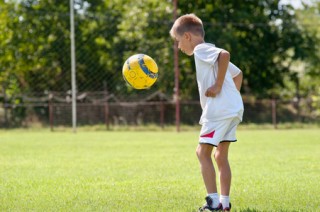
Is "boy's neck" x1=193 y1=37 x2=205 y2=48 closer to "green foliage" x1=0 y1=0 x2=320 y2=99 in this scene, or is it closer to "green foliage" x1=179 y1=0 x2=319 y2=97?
"green foliage" x1=0 y1=0 x2=320 y2=99

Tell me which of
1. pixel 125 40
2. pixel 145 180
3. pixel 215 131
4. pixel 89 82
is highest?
pixel 125 40

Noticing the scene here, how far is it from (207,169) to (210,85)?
27.4 inches

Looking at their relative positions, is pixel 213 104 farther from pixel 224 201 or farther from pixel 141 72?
pixel 141 72

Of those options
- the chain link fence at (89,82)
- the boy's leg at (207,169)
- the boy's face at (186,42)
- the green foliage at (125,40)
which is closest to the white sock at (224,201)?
the boy's leg at (207,169)

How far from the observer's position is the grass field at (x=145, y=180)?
5719 millimetres

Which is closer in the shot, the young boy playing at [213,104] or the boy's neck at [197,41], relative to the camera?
the young boy playing at [213,104]

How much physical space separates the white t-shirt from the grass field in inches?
32.1

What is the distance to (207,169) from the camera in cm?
531

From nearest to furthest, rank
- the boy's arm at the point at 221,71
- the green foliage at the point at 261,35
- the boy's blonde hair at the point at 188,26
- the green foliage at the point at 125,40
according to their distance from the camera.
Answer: the boy's arm at the point at 221,71, the boy's blonde hair at the point at 188,26, the green foliage at the point at 125,40, the green foliage at the point at 261,35

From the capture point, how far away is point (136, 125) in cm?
2605

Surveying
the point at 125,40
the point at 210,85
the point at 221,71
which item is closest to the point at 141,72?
the point at 210,85

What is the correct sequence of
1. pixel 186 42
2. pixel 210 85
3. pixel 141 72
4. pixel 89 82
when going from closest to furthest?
pixel 210 85
pixel 186 42
pixel 141 72
pixel 89 82

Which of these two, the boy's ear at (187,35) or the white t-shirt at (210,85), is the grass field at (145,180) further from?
the boy's ear at (187,35)

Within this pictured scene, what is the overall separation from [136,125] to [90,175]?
17.7m
